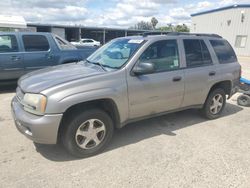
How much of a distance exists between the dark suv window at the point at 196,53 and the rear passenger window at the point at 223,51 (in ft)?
1.07

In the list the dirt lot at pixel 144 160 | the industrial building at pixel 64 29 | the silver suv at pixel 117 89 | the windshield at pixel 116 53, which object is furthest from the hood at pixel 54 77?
the industrial building at pixel 64 29

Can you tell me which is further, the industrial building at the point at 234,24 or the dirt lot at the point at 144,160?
the industrial building at the point at 234,24

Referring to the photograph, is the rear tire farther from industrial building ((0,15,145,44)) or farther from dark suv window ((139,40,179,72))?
industrial building ((0,15,145,44))

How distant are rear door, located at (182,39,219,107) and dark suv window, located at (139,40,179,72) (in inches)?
10.1

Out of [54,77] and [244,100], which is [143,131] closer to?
[54,77]

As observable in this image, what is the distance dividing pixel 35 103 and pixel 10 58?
180 inches

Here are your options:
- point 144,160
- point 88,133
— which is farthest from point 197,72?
point 88,133

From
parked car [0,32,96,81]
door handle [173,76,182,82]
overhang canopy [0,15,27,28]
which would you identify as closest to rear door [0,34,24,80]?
parked car [0,32,96,81]

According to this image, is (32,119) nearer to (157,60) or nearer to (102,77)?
(102,77)

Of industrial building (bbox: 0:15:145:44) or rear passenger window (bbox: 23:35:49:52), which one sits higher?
industrial building (bbox: 0:15:145:44)

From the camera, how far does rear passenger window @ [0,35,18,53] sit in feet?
22.9

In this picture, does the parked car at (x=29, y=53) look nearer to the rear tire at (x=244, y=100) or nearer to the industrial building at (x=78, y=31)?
the rear tire at (x=244, y=100)

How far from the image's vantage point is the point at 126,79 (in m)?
3.62

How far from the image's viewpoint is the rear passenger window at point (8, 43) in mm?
6977
